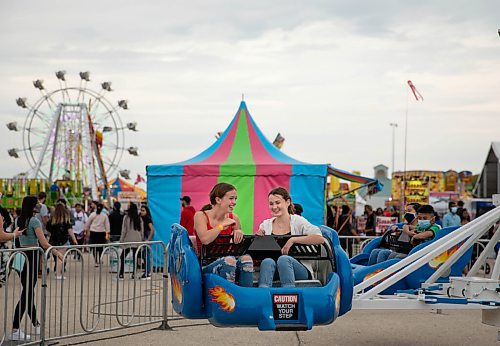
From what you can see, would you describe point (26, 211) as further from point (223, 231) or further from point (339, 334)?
point (339, 334)

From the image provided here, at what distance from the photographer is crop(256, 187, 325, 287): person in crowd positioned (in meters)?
5.97

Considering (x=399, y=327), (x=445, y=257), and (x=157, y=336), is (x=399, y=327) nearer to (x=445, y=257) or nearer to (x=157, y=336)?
(x=445, y=257)

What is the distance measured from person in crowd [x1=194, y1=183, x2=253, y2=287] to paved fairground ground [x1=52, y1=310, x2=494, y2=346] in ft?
7.35

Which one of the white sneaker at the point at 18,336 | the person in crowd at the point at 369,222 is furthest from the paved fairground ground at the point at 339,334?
the person in crowd at the point at 369,222

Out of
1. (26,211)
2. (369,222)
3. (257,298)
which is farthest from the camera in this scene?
(369,222)

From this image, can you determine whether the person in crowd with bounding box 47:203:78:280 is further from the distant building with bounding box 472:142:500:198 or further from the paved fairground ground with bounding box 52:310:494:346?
the distant building with bounding box 472:142:500:198

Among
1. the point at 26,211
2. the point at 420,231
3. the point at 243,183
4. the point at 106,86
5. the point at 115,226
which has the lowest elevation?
the point at 115,226

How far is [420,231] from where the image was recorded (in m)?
8.67

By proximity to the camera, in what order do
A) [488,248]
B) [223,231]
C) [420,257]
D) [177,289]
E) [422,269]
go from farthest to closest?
[422,269] < [488,248] < [420,257] < [223,231] < [177,289]

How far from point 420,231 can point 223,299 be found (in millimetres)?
3590

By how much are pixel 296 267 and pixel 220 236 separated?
0.65 metres

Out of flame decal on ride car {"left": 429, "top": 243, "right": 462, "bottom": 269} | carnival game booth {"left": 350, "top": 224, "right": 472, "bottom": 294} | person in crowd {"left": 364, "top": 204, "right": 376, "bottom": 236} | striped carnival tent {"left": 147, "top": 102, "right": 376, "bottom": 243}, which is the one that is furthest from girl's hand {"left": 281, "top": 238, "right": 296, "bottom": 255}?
person in crowd {"left": 364, "top": 204, "right": 376, "bottom": 236}

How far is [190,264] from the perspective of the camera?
5.87 metres

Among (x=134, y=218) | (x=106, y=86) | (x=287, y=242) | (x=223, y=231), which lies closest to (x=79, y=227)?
(x=134, y=218)
